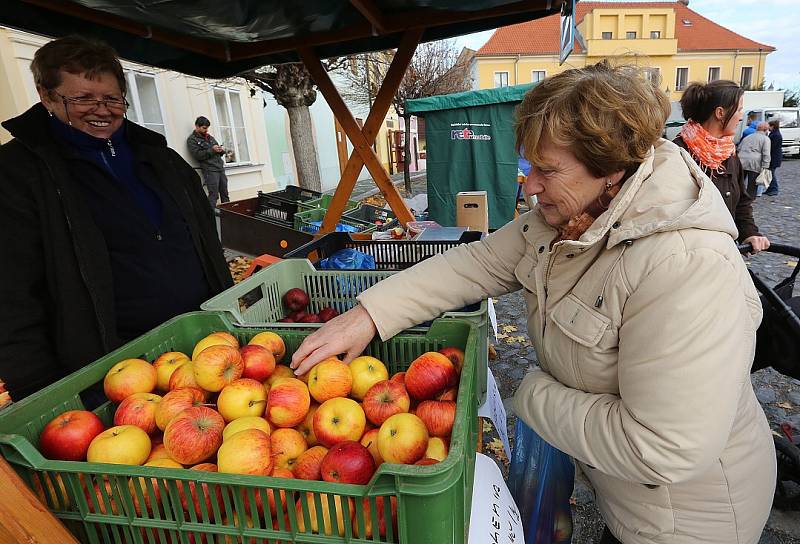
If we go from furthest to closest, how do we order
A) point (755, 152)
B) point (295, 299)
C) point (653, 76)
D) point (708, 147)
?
point (755, 152)
point (708, 147)
point (295, 299)
point (653, 76)

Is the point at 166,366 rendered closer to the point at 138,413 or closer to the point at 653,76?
the point at 138,413

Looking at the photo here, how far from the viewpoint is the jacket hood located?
1.05 metres

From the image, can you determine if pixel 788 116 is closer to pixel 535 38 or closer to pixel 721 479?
pixel 535 38

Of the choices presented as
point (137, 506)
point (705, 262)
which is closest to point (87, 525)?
point (137, 506)

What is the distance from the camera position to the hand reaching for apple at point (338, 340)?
1359 millimetres

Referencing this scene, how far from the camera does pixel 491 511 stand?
3.82 feet

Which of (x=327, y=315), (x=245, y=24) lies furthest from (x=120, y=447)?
(x=245, y=24)

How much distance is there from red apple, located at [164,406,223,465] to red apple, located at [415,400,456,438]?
0.49m

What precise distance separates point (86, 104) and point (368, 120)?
2.76 m

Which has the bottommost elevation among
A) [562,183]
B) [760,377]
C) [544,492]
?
[760,377]

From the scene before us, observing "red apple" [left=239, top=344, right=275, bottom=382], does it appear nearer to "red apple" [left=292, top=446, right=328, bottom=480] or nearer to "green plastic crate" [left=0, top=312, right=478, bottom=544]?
"red apple" [left=292, top=446, right=328, bottom=480]

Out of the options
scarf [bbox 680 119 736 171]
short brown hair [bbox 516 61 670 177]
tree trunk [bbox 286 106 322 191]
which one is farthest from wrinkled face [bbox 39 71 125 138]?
tree trunk [bbox 286 106 322 191]

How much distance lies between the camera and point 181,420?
1.03 meters

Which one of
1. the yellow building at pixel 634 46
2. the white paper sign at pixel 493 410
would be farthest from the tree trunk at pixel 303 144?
the yellow building at pixel 634 46
